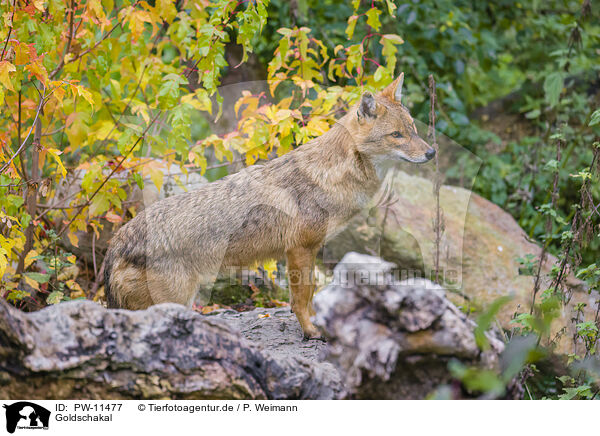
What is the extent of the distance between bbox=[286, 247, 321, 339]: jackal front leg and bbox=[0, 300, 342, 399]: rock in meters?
1.31

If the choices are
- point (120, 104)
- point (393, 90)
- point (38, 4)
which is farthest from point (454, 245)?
point (38, 4)

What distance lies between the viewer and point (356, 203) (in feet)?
14.1

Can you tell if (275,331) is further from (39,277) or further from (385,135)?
(39,277)

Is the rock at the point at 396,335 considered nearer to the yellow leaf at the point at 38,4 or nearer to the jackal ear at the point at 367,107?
the jackal ear at the point at 367,107


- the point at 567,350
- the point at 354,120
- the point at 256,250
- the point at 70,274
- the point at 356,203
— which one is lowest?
the point at 567,350

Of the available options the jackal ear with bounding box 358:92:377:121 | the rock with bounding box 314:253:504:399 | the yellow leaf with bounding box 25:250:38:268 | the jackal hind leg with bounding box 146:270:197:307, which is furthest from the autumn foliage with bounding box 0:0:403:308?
the rock with bounding box 314:253:504:399

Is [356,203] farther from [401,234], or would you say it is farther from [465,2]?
[465,2]

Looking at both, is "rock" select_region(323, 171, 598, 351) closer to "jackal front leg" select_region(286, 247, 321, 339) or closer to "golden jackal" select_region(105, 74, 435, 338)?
"jackal front leg" select_region(286, 247, 321, 339)

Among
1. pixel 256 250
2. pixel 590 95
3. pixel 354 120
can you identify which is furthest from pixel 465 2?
pixel 256 250

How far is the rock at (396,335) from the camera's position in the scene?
2719 mm

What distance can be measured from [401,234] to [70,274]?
335 cm

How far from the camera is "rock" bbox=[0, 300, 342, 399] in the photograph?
2.81m
